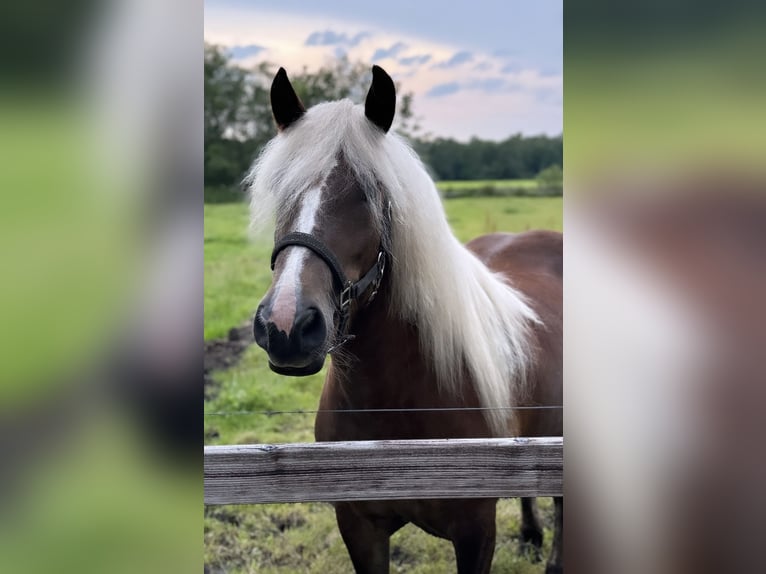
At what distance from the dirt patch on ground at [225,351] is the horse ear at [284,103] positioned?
83.0 inches

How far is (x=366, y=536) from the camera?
5.93ft

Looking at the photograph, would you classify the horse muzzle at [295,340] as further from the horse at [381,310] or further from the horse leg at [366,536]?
the horse leg at [366,536]

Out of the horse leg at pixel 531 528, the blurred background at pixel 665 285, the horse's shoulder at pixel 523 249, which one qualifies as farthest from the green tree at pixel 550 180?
the blurred background at pixel 665 285

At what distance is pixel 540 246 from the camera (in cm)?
271

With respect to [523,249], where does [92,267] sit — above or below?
below

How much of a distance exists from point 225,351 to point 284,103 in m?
2.21

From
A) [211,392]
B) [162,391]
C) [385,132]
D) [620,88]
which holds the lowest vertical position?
[211,392]

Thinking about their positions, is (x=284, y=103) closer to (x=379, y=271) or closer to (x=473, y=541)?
(x=379, y=271)

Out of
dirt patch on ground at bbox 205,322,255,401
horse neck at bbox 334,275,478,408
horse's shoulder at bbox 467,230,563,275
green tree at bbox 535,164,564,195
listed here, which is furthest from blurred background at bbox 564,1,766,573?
dirt patch on ground at bbox 205,322,255,401

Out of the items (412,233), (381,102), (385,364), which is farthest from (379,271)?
(381,102)

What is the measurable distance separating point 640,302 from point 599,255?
5 centimetres

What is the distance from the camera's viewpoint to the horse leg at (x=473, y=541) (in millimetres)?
1700

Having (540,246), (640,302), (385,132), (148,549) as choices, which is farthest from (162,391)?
(540,246)

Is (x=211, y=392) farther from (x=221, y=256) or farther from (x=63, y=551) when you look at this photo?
(x=63, y=551)
